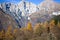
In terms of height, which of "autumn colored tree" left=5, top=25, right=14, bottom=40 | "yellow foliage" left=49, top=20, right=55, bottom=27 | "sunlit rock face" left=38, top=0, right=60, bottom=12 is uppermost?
"sunlit rock face" left=38, top=0, right=60, bottom=12

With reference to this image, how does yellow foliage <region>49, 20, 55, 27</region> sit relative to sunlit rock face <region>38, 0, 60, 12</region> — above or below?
below

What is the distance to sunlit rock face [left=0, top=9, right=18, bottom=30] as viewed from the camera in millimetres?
7102

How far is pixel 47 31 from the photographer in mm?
7008

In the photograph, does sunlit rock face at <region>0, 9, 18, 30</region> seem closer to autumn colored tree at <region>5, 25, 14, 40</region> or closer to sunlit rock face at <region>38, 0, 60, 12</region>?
autumn colored tree at <region>5, 25, 14, 40</region>

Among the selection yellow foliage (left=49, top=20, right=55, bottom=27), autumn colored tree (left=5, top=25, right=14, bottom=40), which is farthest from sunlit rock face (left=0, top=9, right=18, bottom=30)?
yellow foliage (left=49, top=20, right=55, bottom=27)

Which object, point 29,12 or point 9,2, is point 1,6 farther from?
point 29,12

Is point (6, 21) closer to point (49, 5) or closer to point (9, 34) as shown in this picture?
point (9, 34)

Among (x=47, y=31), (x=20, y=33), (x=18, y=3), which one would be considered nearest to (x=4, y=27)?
(x=20, y=33)

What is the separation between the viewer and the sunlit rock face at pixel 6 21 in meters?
7.10

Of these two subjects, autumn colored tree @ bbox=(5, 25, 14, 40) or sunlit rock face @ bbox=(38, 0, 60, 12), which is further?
sunlit rock face @ bbox=(38, 0, 60, 12)

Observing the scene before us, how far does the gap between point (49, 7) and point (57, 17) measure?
21.7 inches

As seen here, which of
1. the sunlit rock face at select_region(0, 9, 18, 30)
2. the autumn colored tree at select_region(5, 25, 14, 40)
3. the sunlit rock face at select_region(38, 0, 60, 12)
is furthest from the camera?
the sunlit rock face at select_region(38, 0, 60, 12)

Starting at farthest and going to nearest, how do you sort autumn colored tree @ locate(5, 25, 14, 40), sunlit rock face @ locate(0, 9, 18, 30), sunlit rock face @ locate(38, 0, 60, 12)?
sunlit rock face @ locate(38, 0, 60, 12) → sunlit rock face @ locate(0, 9, 18, 30) → autumn colored tree @ locate(5, 25, 14, 40)

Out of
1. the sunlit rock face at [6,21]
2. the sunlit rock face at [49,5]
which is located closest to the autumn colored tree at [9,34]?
the sunlit rock face at [6,21]
